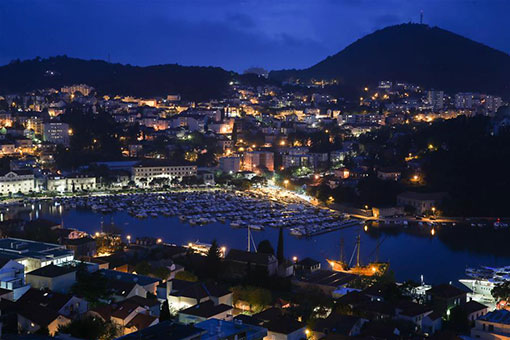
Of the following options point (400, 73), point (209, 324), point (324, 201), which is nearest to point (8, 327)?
point (209, 324)

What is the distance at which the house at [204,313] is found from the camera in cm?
548

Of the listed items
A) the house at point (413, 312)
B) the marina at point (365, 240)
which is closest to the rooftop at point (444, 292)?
the house at point (413, 312)

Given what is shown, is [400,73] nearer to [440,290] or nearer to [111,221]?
[111,221]

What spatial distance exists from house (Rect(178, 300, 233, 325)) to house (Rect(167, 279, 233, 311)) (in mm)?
275

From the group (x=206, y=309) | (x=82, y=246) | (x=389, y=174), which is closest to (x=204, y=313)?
(x=206, y=309)

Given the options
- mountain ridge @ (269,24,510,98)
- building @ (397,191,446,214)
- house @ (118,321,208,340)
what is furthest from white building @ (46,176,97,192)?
mountain ridge @ (269,24,510,98)

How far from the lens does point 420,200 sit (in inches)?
556

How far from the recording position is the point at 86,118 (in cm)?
2203

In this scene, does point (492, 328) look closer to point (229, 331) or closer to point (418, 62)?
point (229, 331)

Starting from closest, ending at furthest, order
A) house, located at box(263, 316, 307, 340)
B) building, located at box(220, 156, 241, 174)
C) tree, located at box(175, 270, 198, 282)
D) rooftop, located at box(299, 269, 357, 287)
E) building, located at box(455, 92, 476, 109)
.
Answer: house, located at box(263, 316, 307, 340) < tree, located at box(175, 270, 198, 282) < rooftop, located at box(299, 269, 357, 287) < building, located at box(220, 156, 241, 174) < building, located at box(455, 92, 476, 109)

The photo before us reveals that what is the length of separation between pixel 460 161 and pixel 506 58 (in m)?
28.0

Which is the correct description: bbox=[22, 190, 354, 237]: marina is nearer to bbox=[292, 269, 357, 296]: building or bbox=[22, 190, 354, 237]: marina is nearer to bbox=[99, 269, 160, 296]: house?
bbox=[292, 269, 357, 296]: building

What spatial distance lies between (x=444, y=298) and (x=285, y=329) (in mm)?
2321

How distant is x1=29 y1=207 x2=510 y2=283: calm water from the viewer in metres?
9.85
